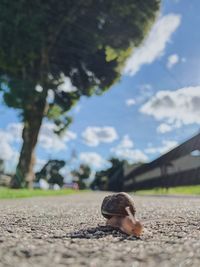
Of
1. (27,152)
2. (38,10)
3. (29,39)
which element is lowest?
(27,152)

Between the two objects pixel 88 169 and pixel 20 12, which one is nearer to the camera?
pixel 20 12

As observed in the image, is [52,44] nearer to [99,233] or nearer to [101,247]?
[99,233]

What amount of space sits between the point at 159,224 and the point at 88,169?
70.3 metres

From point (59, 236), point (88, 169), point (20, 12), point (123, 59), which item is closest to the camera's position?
point (59, 236)

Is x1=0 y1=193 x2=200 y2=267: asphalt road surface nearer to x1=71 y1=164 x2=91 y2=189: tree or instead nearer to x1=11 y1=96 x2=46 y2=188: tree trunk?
x1=11 y1=96 x2=46 y2=188: tree trunk

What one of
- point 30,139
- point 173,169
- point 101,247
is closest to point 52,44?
point 30,139

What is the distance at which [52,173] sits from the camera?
3053 cm

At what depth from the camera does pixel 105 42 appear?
2150cm

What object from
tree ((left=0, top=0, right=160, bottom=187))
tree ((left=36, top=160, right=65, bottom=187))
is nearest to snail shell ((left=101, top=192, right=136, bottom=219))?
tree ((left=0, top=0, right=160, bottom=187))

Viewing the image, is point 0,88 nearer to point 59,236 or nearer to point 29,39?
point 29,39

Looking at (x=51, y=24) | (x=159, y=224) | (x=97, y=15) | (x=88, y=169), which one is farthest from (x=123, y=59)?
(x=88, y=169)

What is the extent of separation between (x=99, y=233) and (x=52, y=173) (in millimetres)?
27395

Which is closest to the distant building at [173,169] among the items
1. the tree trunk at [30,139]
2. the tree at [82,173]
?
the tree trunk at [30,139]

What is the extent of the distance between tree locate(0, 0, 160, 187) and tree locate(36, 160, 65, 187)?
4.43m
